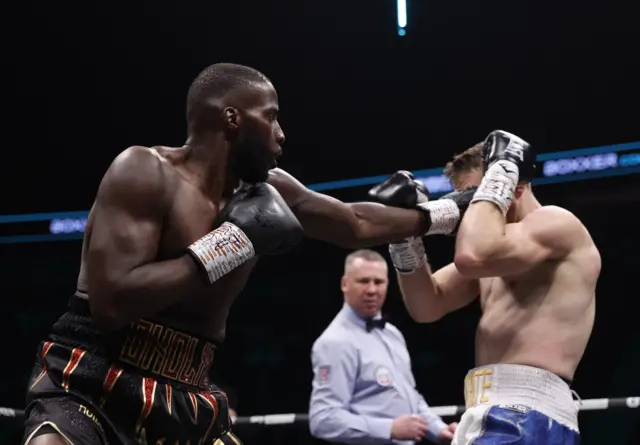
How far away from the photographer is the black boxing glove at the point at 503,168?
2246 millimetres

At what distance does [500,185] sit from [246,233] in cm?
77

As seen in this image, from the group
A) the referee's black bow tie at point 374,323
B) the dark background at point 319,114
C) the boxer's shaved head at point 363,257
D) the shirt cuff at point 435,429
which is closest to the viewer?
the shirt cuff at point 435,429

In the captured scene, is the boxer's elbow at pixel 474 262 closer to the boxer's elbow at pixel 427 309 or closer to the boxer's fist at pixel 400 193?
the boxer's fist at pixel 400 193

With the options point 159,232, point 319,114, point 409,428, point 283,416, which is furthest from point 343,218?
point 319,114

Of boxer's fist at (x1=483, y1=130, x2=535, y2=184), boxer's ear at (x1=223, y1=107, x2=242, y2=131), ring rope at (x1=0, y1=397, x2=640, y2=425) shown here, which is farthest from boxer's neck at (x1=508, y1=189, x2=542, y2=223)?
ring rope at (x1=0, y1=397, x2=640, y2=425)

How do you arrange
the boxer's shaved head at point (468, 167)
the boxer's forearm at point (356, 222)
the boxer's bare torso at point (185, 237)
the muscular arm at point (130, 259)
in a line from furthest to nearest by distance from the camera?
the boxer's shaved head at point (468, 167) → the boxer's forearm at point (356, 222) → the boxer's bare torso at point (185, 237) → the muscular arm at point (130, 259)

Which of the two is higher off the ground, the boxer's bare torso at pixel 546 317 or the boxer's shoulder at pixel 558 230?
the boxer's shoulder at pixel 558 230

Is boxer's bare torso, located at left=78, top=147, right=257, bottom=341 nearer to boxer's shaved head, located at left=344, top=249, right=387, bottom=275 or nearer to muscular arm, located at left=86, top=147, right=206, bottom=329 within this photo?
muscular arm, located at left=86, top=147, right=206, bottom=329

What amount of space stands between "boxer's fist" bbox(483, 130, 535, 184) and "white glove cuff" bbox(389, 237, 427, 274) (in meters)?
0.29

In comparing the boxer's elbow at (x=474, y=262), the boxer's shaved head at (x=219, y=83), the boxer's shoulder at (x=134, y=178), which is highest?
the boxer's shaved head at (x=219, y=83)

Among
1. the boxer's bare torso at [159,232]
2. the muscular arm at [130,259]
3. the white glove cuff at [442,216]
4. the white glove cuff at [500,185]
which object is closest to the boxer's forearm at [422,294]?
the white glove cuff at [442,216]

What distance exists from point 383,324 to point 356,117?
3958 millimetres

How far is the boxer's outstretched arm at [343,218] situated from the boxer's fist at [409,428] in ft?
3.86

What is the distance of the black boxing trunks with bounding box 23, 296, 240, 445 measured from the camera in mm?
1696
